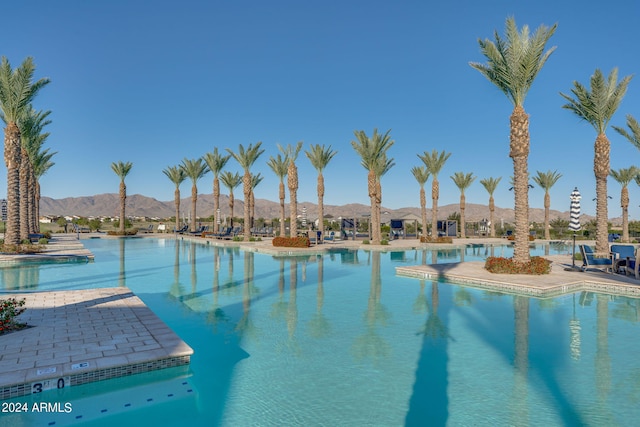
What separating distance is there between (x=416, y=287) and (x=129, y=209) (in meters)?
169

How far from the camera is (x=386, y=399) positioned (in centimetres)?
441

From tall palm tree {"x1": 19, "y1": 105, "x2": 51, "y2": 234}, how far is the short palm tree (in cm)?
2512

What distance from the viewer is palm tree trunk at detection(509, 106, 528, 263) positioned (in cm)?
1355

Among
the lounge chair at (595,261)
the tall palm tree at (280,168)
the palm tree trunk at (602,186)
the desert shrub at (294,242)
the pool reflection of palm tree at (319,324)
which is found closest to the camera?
the pool reflection of palm tree at (319,324)

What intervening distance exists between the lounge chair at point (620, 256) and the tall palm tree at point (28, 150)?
2980 centimetres

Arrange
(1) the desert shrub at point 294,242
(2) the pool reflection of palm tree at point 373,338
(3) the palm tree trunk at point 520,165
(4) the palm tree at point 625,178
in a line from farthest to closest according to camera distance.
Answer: (4) the palm tree at point 625,178, (1) the desert shrub at point 294,242, (3) the palm tree trunk at point 520,165, (2) the pool reflection of palm tree at point 373,338

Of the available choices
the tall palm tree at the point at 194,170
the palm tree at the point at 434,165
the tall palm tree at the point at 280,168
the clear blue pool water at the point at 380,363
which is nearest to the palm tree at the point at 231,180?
the tall palm tree at the point at 194,170

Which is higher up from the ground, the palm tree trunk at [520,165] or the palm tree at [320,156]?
the palm tree at [320,156]

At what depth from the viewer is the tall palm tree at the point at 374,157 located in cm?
2642

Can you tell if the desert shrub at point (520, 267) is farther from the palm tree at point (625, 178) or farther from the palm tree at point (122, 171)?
the palm tree at point (122, 171)

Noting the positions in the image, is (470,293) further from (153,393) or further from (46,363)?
(46,363)

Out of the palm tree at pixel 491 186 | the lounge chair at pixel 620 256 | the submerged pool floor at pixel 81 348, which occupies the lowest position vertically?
the submerged pool floor at pixel 81 348

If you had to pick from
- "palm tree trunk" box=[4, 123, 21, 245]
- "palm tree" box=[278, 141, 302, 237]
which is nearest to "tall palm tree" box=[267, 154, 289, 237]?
"palm tree" box=[278, 141, 302, 237]

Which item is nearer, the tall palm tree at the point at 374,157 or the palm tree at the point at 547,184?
the tall palm tree at the point at 374,157
